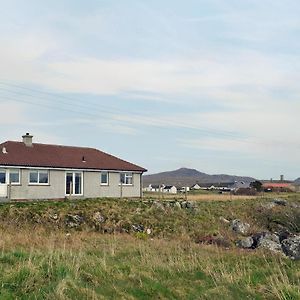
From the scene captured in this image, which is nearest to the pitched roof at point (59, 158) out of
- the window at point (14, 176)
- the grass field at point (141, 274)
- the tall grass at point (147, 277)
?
the window at point (14, 176)

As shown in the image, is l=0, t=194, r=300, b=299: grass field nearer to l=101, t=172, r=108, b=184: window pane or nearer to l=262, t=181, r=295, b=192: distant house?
l=101, t=172, r=108, b=184: window pane

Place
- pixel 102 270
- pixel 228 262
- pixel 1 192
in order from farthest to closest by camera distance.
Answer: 1. pixel 1 192
2. pixel 228 262
3. pixel 102 270

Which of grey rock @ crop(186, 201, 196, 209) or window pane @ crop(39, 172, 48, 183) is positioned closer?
grey rock @ crop(186, 201, 196, 209)

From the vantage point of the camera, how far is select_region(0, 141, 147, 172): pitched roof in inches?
1411

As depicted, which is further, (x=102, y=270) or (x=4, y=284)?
(x=102, y=270)

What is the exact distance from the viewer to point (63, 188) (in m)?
37.7

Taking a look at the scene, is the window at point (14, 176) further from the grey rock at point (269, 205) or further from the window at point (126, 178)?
the grey rock at point (269, 205)

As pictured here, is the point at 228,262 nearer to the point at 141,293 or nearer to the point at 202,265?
the point at 202,265

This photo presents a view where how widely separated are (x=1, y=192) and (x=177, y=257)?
2252 centimetres

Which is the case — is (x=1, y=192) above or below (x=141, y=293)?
above

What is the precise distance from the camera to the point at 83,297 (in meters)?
9.20

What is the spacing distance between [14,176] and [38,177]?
6.42 ft

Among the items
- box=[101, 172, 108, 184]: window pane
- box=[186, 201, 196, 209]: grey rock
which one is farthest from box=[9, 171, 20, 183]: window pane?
box=[186, 201, 196, 209]: grey rock

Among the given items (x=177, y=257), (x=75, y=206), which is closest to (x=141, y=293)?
(x=177, y=257)
